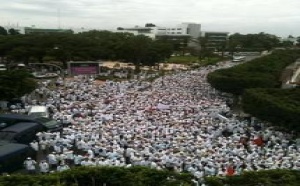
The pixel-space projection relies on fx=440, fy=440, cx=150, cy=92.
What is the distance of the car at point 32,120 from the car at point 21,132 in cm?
68

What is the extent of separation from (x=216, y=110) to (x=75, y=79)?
1821cm

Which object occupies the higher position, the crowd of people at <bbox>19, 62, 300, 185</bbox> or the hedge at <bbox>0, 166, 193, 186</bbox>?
the hedge at <bbox>0, 166, 193, 186</bbox>

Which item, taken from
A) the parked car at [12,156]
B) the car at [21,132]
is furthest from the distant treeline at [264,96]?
the parked car at [12,156]

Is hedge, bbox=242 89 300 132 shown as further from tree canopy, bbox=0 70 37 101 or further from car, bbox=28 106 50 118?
tree canopy, bbox=0 70 37 101

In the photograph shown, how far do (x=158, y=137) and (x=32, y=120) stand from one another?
667 cm

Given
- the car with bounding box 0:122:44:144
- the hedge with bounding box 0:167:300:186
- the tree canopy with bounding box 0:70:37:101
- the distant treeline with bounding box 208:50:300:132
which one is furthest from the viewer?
the tree canopy with bounding box 0:70:37:101

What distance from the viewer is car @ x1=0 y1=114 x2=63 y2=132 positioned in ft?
74.0

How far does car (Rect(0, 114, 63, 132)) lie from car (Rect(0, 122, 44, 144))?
0.68 m

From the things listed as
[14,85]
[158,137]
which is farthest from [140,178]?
[14,85]

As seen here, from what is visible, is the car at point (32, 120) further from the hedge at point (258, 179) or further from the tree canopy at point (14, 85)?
the hedge at point (258, 179)

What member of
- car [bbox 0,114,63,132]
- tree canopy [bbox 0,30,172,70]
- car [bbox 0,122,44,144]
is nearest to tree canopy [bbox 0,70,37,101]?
car [bbox 0,114,63,132]

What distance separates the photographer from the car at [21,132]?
19.8 m

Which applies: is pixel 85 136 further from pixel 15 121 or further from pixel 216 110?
pixel 216 110

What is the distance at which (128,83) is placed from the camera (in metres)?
41.8
